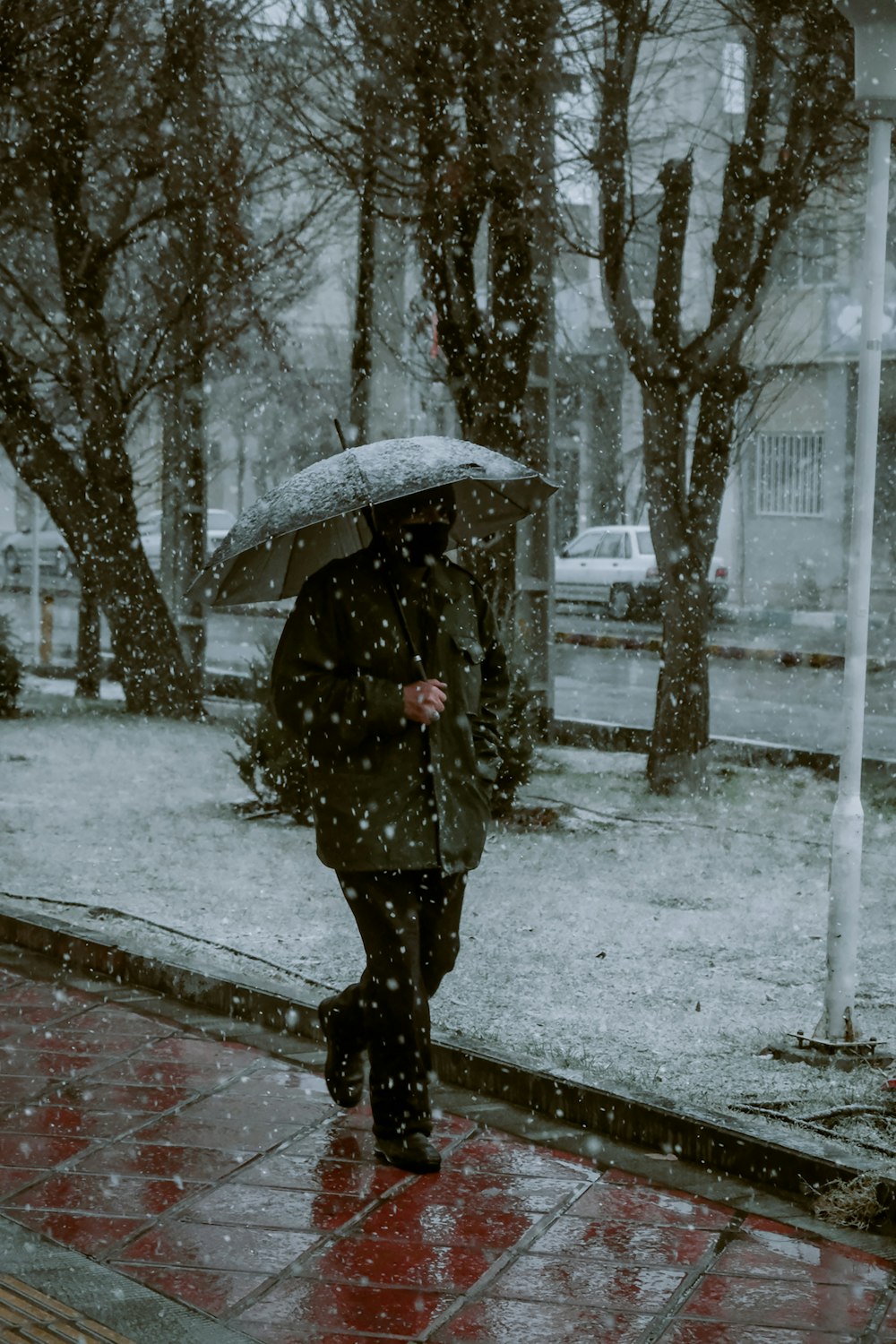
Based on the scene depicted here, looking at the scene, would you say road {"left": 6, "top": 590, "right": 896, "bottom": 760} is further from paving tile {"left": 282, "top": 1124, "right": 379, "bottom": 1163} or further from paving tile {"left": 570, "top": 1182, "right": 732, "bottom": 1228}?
paving tile {"left": 570, "top": 1182, "right": 732, "bottom": 1228}

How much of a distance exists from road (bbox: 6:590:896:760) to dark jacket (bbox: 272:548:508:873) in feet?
19.5

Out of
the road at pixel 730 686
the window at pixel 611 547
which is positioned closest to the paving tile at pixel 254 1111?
the road at pixel 730 686

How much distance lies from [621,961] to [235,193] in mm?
9435

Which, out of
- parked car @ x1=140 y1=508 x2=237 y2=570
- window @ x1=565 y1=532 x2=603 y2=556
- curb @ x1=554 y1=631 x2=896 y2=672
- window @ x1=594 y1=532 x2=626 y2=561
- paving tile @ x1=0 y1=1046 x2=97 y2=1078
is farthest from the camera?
parked car @ x1=140 y1=508 x2=237 y2=570

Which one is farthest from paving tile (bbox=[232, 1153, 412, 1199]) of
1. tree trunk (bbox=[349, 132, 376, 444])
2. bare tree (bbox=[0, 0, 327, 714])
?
tree trunk (bbox=[349, 132, 376, 444])

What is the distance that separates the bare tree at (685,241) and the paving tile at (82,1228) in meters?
7.22

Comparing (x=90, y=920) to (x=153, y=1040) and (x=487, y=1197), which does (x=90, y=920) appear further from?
(x=487, y=1197)

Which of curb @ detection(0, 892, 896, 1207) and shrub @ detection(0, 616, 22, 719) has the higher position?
shrub @ detection(0, 616, 22, 719)

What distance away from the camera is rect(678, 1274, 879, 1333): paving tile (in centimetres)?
365

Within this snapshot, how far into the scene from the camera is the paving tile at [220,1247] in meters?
3.91

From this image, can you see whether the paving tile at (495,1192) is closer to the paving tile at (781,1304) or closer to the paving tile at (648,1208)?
the paving tile at (648,1208)

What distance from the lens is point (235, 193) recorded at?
46.5ft

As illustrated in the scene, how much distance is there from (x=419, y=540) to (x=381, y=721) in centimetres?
54

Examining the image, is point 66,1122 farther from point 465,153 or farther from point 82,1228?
point 465,153
